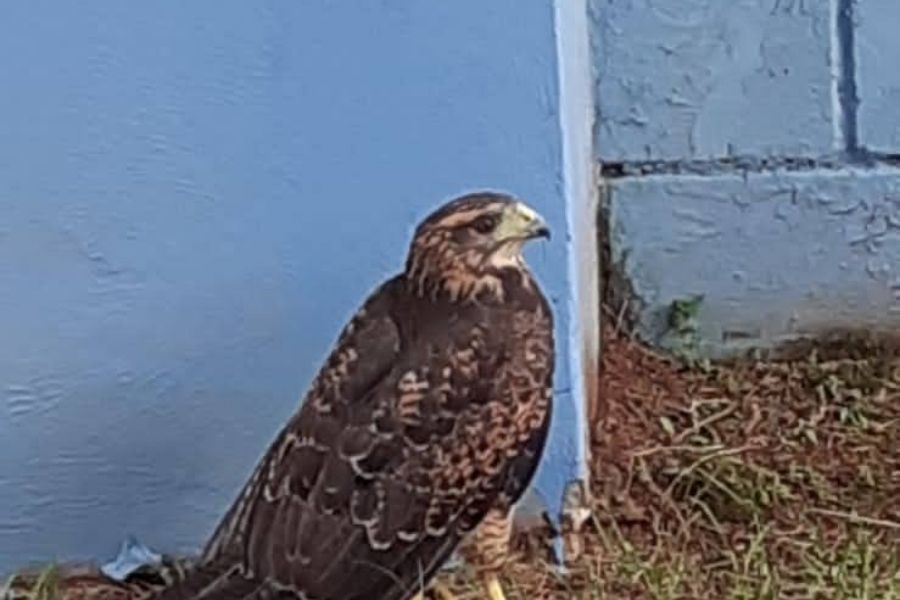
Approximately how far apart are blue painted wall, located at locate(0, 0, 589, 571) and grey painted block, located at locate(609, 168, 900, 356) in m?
0.71

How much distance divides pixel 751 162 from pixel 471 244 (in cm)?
117

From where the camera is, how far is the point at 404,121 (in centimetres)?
464

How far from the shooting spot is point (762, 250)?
5438mm

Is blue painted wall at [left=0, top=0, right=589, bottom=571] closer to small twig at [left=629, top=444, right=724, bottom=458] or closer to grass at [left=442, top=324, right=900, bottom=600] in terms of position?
grass at [left=442, top=324, right=900, bottom=600]

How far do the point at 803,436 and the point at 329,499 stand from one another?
122cm

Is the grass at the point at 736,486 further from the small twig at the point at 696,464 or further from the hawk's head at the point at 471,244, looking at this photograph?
the hawk's head at the point at 471,244

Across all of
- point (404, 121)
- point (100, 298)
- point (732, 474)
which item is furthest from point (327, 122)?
point (732, 474)

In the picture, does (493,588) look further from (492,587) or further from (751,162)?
(751,162)

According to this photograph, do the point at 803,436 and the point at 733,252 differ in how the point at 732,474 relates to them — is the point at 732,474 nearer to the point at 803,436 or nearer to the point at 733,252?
the point at 803,436

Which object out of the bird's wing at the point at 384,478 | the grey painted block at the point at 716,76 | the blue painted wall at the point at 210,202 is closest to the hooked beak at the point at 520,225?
the bird's wing at the point at 384,478

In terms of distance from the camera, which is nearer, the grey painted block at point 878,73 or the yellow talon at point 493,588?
the yellow talon at point 493,588

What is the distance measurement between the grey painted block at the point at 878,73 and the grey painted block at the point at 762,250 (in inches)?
3.1

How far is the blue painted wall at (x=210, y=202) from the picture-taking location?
461cm

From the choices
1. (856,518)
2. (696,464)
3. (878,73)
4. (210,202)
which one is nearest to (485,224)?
(210,202)
